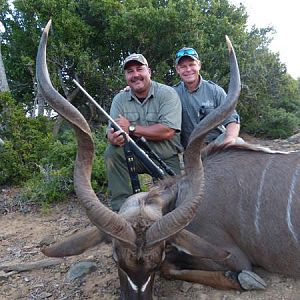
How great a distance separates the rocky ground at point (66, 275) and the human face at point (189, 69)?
81.0 inches

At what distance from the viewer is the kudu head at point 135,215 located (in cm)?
283

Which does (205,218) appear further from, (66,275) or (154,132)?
(154,132)

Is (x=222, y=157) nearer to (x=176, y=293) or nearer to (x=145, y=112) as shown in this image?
(x=176, y=293)

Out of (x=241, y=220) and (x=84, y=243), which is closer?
(x=84, y=243)

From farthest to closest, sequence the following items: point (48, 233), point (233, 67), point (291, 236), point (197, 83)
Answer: point (197, 83) → point (48, 233) → point (291, 236) → point (233, 67)

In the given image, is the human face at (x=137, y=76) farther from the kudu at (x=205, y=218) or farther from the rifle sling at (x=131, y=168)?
the kudu at (x=205, y=218)

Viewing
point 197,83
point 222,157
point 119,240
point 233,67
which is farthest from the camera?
point 197,83

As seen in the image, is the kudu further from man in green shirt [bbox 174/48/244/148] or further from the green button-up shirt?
man in green shirt [bbox 174/48/244/148]

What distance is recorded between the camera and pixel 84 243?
3.11 meters

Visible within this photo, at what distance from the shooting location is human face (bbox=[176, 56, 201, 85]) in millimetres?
5078

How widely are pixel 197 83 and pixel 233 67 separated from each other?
224 centimetres

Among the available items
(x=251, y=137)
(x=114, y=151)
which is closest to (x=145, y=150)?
(x=114, y=151)

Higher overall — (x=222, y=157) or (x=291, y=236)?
(x=222, y=157)

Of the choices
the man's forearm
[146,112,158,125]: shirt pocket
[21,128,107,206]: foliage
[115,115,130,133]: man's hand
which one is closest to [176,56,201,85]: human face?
[146,112,158,125]: shirt pocket
